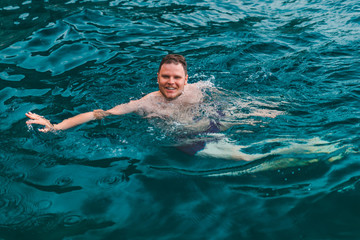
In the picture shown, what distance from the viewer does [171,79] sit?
4.66 m

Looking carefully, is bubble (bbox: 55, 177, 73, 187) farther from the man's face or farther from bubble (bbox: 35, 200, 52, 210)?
the man's face

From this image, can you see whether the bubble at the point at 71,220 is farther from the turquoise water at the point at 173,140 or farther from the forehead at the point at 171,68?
the forehead at the point at 171,68

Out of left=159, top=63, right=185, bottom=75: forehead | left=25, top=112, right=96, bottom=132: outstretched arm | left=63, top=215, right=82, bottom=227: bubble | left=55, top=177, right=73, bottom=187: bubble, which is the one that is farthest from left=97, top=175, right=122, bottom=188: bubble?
left=159, top=63, right=185, bottom=75: forehead

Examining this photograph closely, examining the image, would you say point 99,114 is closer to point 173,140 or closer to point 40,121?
point 40,121

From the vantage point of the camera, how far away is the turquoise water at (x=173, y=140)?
108 inches

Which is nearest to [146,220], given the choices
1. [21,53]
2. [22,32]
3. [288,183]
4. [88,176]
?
[88,176]

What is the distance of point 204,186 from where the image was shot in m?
3.15

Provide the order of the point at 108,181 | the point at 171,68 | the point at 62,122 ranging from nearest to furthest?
the point at 108,181, the point at 62,122, the point at 171,68

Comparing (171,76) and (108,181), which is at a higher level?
(171,76)

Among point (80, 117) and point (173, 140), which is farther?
point (80, 117)

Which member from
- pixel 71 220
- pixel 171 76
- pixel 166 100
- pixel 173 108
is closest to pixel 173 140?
pixel 173 108

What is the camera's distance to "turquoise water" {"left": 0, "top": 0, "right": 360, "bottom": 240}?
275 cm

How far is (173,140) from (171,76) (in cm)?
103

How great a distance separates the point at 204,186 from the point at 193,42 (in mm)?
5237
